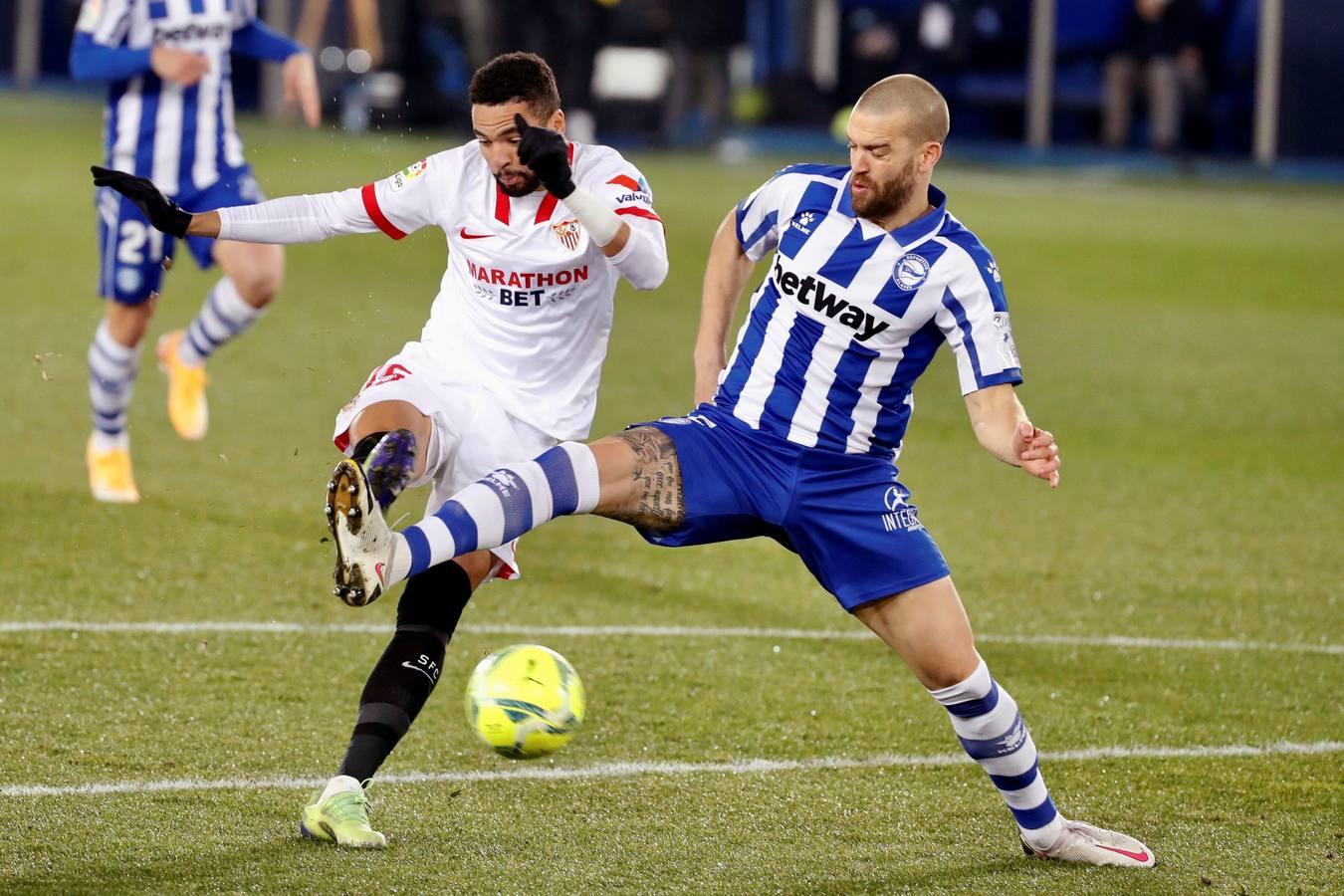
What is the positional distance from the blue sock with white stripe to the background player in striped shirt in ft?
14.6

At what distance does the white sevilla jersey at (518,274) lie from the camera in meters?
4.71

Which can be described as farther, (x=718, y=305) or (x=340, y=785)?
(x=718, y=305)

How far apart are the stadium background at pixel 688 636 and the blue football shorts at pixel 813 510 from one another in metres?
0.67

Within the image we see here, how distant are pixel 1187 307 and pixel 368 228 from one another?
11.6 meters

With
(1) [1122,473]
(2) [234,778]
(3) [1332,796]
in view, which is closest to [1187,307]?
(1) [1122,473]

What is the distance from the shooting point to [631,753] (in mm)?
5051

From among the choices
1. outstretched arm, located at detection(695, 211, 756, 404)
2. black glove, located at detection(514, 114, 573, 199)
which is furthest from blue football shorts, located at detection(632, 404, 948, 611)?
black glove, located at detection(514, 114, 573, 199)

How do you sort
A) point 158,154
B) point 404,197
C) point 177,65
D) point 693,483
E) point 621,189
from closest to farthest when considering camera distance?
point 693,483, point 621,189, point 404,197, point 177,65, point 158,154

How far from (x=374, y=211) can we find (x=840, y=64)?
23.7 m

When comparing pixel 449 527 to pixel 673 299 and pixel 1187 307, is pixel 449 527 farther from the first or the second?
pixel 1187 307

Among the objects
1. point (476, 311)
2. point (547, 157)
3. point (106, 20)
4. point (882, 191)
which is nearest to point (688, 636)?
point (476, 311)

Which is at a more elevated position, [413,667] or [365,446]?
[365,446]

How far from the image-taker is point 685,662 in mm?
6004

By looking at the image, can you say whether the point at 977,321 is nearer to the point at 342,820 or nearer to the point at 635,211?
the point at 635,211
